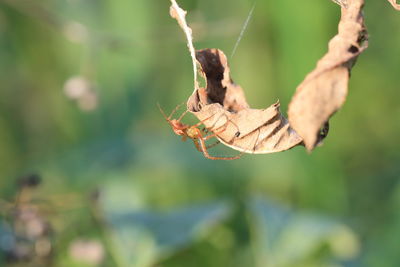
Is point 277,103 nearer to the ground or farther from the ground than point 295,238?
farther from the ground

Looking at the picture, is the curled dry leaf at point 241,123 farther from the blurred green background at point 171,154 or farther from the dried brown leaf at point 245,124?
the blurred green background at point 171,154

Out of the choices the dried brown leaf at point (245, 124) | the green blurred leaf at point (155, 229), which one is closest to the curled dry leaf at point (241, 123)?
the dried brown leaf at point (245, 124)

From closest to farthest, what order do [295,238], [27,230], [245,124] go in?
[245,124] < [27,230] < [295,238]

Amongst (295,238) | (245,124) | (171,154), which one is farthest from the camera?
(171,154)

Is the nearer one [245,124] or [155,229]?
[245,124]

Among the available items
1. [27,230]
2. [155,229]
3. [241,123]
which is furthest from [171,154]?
[241,123]

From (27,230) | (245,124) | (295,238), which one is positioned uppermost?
(245,124)

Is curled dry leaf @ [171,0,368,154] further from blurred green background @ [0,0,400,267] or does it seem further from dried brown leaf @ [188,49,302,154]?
blurred green background @ [0,0,400,267]

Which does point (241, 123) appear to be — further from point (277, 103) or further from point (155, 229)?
point (155, 229)

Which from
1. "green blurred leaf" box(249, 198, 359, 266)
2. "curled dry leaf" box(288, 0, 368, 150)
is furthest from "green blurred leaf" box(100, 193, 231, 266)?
"curled dry leaf" box(288, 0, 368, 150)
